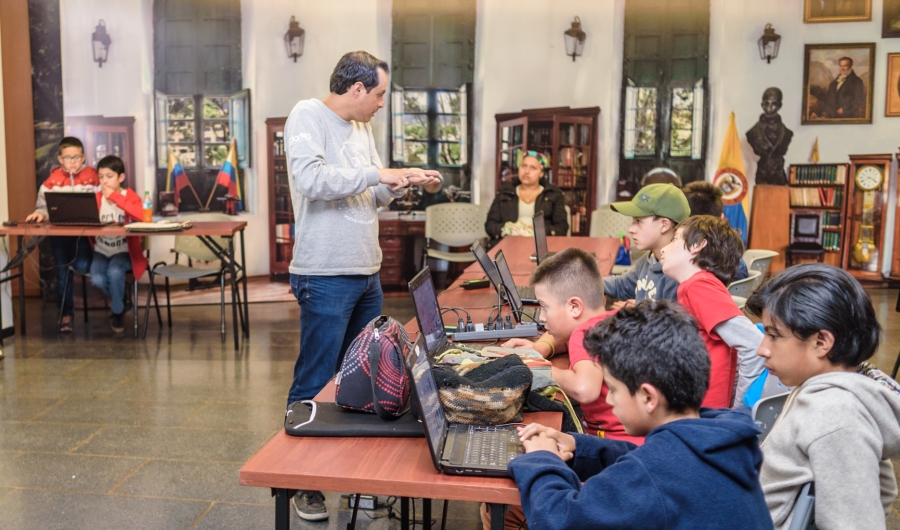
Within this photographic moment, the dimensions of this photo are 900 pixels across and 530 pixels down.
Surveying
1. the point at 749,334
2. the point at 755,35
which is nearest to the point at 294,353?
the point at 749,334

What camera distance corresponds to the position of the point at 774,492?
1669 millimetres

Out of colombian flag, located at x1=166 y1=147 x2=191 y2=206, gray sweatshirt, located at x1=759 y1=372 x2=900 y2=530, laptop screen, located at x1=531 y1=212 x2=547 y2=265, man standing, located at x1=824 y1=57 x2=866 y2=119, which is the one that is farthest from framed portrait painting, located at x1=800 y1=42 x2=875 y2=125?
gray sweatshirt, located at x1=759 y1=372 x2=900 y2=530

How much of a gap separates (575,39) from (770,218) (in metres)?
2.43

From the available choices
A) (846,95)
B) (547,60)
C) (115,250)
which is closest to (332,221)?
(115,250)

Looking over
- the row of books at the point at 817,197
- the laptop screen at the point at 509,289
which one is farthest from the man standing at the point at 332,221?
the row of books at the point at 817,197

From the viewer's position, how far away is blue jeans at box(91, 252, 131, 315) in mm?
6336

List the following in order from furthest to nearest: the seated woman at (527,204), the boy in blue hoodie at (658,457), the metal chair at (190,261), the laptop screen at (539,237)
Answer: the seated woman at (527,204)
the metal chair at (190,261)
the laptop screen at (539,237)
the boy in blue hoodie at (658,457)

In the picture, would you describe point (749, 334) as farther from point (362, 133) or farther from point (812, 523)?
point (362, 133)

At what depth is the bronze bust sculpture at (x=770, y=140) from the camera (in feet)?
24.7

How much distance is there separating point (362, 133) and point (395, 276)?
472 cm

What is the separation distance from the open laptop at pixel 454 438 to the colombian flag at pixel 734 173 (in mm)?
6270

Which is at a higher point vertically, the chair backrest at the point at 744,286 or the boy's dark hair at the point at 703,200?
the boy's dark hair at the point at 703,200

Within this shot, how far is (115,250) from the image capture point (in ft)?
20.9

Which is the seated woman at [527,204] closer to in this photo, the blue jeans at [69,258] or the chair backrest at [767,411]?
the blue jeans at [69,258]
